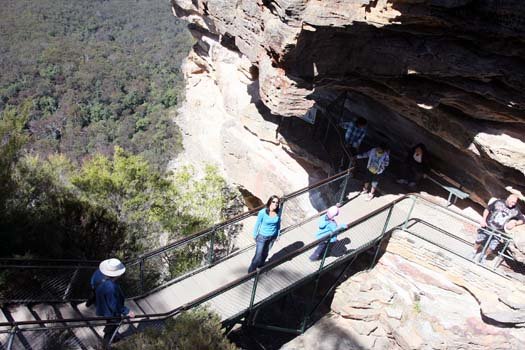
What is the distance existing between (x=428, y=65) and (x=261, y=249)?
3888 mm

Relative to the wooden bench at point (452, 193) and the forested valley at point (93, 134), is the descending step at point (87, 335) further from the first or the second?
the wooden bench at point (452, 193)

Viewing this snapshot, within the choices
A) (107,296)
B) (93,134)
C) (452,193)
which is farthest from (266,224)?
(93,134)

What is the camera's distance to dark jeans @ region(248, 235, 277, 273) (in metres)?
6.88

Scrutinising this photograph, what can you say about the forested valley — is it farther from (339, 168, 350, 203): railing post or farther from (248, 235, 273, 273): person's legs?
(339, 168, 350, 203): railing post

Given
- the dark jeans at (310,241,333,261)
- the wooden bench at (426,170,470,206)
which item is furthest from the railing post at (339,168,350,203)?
the wooden bench at (426,170,470,206)

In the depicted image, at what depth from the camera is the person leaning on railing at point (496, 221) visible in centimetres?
745

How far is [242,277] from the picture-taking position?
6.71m

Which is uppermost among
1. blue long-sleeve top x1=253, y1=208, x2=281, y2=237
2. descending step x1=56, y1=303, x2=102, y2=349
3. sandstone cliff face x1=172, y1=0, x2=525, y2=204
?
sandstone cliff face x1=172, y1=0, x2=525, y2=204

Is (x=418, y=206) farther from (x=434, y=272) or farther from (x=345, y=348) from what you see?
(x=345, y=348)

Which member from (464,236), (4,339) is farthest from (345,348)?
(4,339)

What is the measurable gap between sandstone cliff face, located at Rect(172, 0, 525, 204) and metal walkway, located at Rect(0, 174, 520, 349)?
1.34m

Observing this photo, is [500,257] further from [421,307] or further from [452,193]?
[452,193]

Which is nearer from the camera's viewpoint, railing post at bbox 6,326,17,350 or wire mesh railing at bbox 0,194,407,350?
railing post at bbox 6,326,17,350

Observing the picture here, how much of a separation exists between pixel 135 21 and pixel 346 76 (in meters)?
71.2
